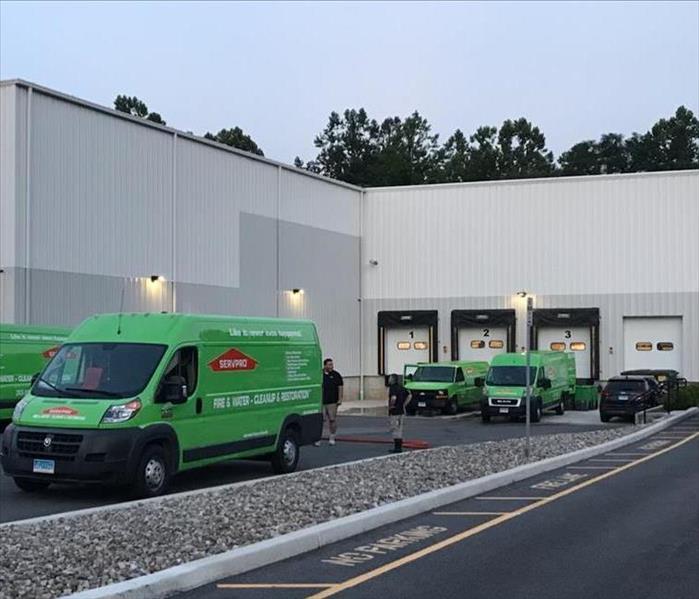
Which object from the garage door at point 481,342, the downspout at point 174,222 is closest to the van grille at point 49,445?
the downspout at point 174,222

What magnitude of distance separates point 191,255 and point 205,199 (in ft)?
7.88

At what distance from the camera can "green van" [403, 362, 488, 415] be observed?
36.9m

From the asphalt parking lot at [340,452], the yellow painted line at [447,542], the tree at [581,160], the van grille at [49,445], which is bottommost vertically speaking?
the asphalt parking lot at [340,452]

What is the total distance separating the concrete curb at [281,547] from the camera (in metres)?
7.53

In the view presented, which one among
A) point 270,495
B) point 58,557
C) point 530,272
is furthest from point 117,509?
point 530,272

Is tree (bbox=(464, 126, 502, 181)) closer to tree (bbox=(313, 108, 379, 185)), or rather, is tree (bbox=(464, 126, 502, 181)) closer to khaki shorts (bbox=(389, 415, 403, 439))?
tree (bbox=(313, 108, 379, 185))

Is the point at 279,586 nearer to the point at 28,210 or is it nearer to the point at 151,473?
the point at 151,473

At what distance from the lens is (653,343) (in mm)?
44812

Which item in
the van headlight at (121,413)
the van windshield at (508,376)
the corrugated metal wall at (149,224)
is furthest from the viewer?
the van windshield at (508,376)

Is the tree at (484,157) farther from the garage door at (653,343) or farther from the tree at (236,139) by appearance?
the garage door at (653,343)

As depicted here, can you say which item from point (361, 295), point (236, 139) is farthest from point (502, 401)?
point (236, 139)

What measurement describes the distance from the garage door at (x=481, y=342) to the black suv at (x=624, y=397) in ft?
43.8

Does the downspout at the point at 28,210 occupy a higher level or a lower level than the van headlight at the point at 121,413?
higher

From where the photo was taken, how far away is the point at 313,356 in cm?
1831
